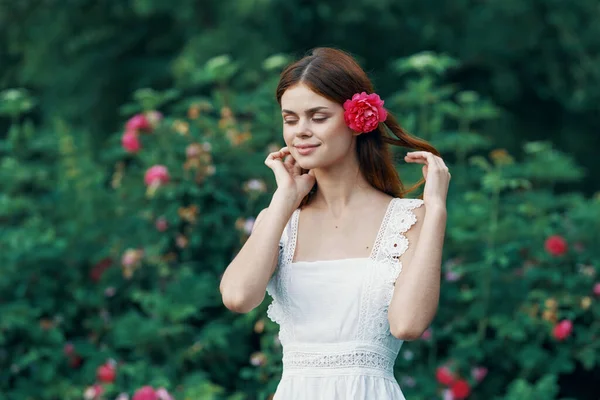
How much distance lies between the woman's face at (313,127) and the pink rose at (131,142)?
8.45ft

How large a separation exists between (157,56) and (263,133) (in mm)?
4058

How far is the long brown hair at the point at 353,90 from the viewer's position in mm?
2727

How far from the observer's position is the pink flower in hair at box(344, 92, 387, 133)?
8.86 feet

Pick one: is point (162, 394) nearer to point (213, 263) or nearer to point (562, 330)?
point (213, 263)

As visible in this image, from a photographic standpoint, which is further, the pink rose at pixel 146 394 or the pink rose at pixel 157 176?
the pink rose at pixel 157 176

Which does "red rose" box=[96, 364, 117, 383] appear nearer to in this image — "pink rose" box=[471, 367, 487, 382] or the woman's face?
"pink rose" box=[471, 367, 487, 382]

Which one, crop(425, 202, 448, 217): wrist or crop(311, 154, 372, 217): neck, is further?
crop(311, 154, 372, 217): neck

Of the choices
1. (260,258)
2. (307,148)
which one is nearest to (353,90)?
(307,148)

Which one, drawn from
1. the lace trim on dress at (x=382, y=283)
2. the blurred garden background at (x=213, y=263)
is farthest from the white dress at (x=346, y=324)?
the blurred garden background at (x=213, y=263)

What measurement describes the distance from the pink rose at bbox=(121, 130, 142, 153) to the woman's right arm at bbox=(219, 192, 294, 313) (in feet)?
8.41

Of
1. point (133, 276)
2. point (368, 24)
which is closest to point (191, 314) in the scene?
point (133, 276)

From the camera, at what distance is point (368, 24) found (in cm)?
841

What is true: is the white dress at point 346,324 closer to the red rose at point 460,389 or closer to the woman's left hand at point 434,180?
the woman's left hand at point 434,180

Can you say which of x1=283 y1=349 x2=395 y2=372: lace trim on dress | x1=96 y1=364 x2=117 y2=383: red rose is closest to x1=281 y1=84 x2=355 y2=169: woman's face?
x1=283 y1=349 x2=395 y2=372: lace trim on dress
